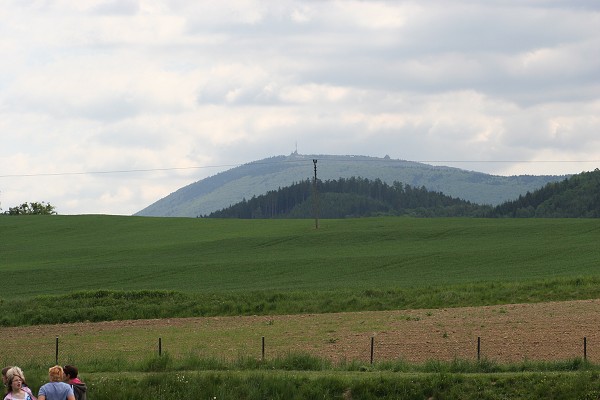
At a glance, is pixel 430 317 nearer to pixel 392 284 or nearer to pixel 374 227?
pixel 392 284

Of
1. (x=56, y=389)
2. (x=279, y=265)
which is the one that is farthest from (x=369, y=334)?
(x=279, y=265)

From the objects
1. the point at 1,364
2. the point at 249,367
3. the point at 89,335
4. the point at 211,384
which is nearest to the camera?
the point at 211,384

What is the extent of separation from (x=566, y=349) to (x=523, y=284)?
18.4 metres

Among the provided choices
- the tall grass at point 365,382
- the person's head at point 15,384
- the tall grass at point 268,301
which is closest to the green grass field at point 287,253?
the tall grass at point 268,301

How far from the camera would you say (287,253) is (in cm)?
8119

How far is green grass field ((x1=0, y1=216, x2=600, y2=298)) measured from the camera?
59.7 metres

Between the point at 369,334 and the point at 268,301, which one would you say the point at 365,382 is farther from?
the point at 268,301

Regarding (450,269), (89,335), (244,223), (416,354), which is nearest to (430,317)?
(416,354)

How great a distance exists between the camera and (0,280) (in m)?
64.3

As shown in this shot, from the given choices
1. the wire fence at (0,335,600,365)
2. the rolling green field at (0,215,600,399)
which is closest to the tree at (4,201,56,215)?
the rolling green field at (0,215,600,399)

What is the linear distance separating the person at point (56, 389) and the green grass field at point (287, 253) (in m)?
35.0

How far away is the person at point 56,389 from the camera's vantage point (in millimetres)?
17375

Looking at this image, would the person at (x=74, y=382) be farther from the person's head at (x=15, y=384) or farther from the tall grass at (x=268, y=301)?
the tall grass at (x=268, y=301)

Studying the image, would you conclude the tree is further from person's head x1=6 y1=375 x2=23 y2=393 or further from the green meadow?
person's head x1=6 y1=375 x2=23 y2=393
